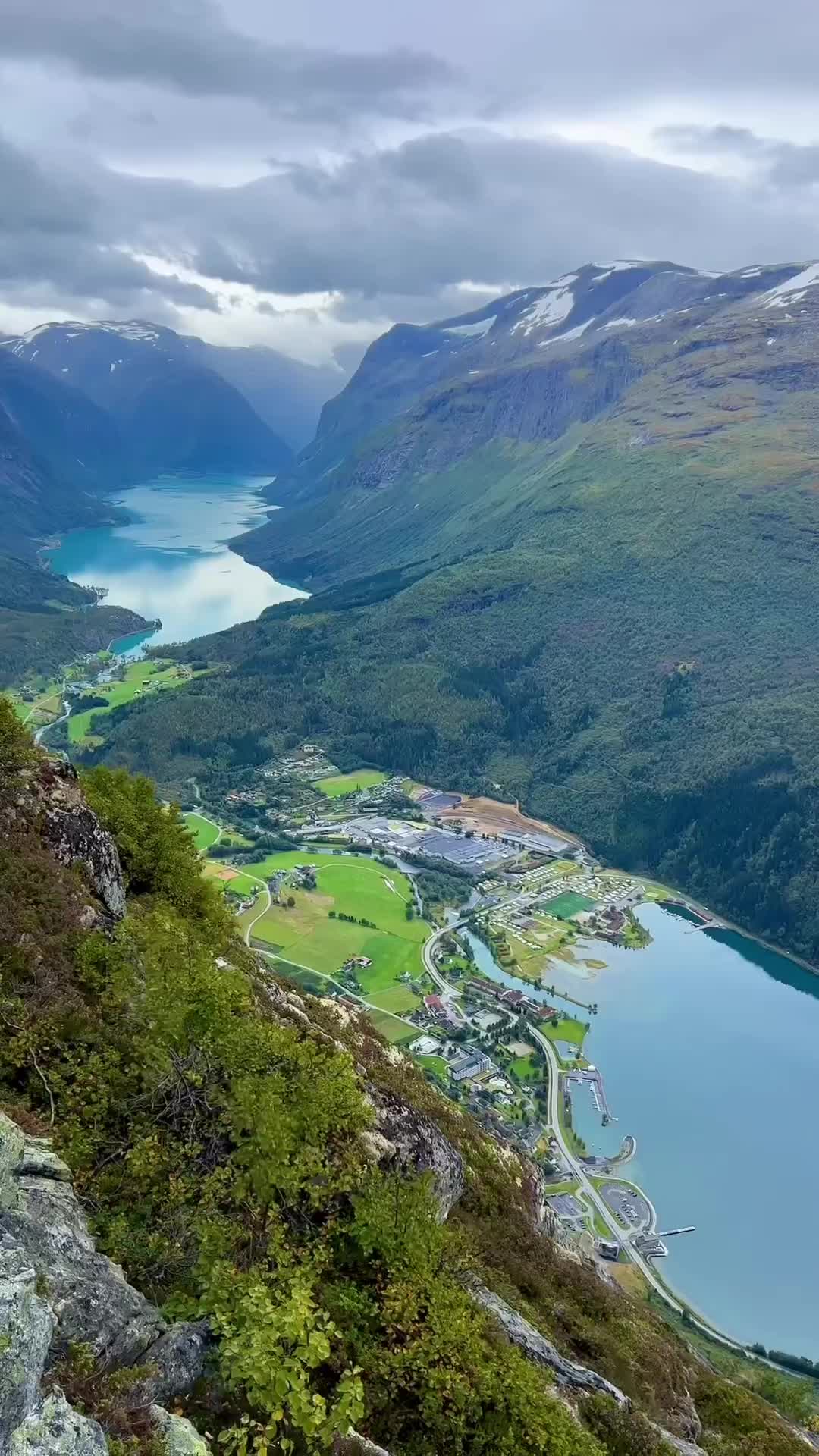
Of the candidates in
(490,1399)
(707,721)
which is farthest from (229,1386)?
(707,721)

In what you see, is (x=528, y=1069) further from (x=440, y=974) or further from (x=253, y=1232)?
(x=253, y=1232)

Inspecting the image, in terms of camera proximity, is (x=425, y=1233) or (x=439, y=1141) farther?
(x=439, y=1141)

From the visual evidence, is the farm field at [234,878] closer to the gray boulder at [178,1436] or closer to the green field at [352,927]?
the green field at [352,927]

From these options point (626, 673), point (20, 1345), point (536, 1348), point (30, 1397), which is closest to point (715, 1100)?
point (536, 1348)

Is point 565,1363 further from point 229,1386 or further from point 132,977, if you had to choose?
point 132,977

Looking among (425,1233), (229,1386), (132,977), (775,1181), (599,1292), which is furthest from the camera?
(775,1181)

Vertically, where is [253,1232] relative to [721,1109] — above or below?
above

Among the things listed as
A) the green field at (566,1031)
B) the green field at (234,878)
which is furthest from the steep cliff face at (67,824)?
the green field at (234,878)

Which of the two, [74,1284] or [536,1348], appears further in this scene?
[536,1348]
